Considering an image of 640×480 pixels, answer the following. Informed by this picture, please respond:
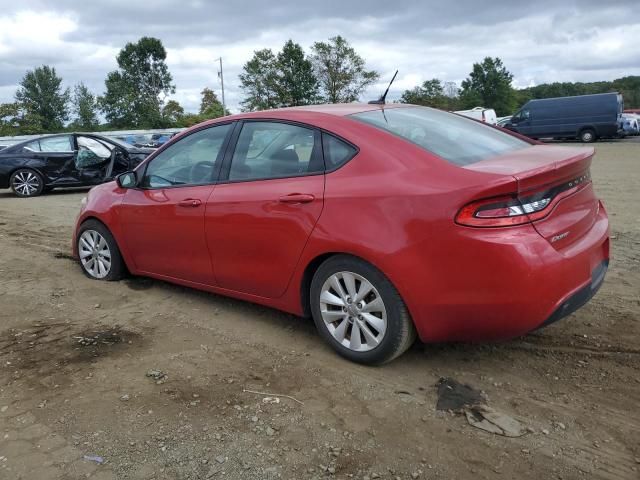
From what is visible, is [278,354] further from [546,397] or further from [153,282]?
[153,282]

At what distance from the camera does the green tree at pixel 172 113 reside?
65.0 metres

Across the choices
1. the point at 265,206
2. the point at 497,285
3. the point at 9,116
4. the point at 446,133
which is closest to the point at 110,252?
the point at 265,206

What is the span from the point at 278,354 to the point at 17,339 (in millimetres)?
1872

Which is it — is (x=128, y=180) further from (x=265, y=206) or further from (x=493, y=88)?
(x=493, y=88)

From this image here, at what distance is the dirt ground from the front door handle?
851 millimetres

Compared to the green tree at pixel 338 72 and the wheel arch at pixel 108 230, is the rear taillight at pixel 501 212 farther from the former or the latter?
the green tree at pixel 338 72

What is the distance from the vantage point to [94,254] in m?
5.33

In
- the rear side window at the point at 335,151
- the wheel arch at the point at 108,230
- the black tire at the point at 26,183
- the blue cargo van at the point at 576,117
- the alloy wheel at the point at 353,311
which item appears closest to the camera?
the alloy wheel at the point at 353,311

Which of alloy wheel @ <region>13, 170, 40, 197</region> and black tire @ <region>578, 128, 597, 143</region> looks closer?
alloy wheel @ <region>13, 170, 40, 197</region>

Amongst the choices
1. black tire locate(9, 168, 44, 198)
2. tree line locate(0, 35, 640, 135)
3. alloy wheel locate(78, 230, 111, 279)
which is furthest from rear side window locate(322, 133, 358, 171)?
tree line locate(0, 35, 640, 135)

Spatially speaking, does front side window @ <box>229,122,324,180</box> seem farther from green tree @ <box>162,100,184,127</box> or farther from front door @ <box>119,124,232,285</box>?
green tree @ <box>162,100,184,127</box>

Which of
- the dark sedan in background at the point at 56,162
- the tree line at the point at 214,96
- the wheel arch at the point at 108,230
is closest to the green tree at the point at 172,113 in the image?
Answer: the tree line at the point at 214,96

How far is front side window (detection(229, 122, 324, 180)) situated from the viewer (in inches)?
142

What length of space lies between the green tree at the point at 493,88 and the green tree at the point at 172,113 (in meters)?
39.4
